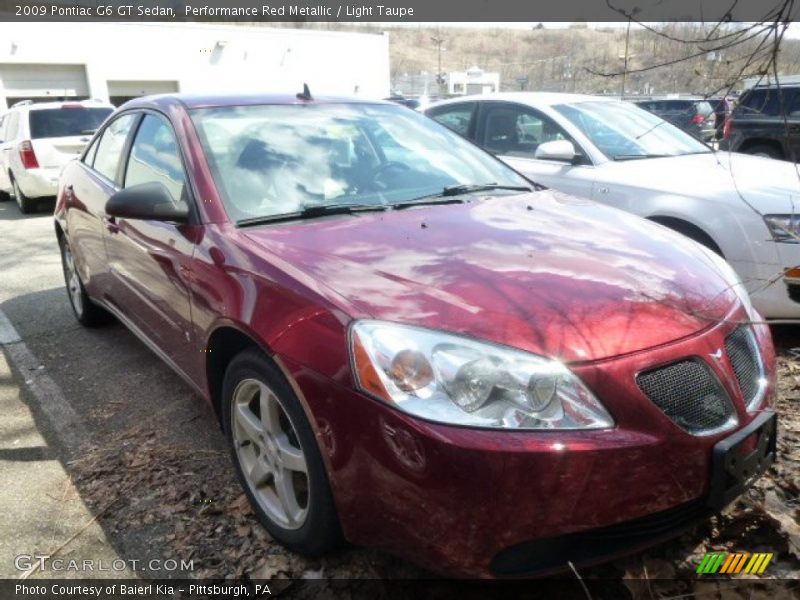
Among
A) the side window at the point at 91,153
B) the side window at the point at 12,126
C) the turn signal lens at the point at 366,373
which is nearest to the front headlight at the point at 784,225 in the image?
the turn signal lens at the point at 366,373

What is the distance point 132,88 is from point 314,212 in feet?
103

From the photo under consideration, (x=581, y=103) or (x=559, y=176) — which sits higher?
(x=581, y=103)

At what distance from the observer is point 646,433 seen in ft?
5.79

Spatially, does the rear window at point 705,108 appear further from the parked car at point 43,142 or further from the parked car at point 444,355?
the parked car at point 43,142

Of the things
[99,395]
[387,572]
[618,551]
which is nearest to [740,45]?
[618,551]

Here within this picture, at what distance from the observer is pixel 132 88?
30.1m

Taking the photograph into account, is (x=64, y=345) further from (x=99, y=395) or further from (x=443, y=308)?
(x=443, y=308)

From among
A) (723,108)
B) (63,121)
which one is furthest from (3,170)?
(723,108)

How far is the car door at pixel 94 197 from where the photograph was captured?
3846 mm

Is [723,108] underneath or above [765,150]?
above

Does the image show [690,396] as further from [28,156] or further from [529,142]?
[28,156]

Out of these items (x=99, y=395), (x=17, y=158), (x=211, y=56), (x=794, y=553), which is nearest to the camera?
(x=794, y=553)

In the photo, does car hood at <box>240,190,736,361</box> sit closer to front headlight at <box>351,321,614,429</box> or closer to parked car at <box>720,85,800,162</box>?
front headlight at <box>351,321,614,429</box>

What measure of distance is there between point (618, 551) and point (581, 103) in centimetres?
452
